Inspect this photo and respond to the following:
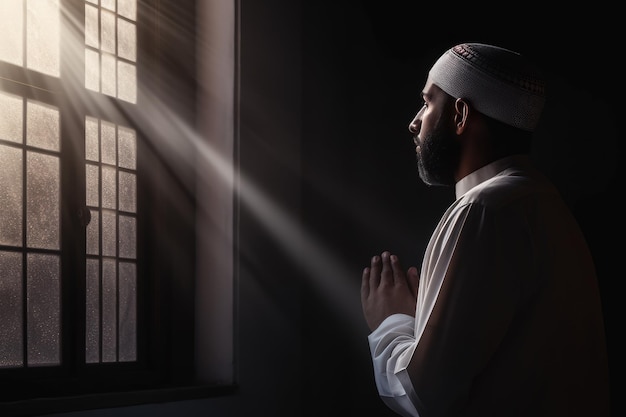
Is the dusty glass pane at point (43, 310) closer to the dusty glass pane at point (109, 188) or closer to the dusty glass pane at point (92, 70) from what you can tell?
the dusty glass pane at point (109, 188)

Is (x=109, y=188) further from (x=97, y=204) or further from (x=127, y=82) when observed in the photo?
(x=127, y=82)

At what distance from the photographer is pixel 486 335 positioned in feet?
5.79

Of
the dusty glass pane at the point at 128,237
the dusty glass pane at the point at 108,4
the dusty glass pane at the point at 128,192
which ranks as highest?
the dusty glass pane at the point at 108,4

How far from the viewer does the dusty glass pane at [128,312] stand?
3482 millimetres

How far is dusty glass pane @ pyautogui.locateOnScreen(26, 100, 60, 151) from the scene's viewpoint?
3100mm

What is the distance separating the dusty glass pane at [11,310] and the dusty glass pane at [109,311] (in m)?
0.44

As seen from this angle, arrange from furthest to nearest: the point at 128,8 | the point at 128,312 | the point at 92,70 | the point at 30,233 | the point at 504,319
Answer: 1. the point at 128,8
2. the point at 128,312
3. the point at 92,70
4. the point at 30,233
5. the point at 504,319

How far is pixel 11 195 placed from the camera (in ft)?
9.80

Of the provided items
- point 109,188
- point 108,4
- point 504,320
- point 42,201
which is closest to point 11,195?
point 42,201

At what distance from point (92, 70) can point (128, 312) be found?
1.00 meters

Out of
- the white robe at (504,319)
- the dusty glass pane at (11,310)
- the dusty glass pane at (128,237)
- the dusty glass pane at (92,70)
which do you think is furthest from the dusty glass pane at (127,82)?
the white robe at (504,319)

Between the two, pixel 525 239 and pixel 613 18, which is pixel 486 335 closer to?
pixel 525 239

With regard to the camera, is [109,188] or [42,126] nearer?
[42,126]

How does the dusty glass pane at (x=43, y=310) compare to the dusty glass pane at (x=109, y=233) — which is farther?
the dusty glass pane at (x=109, y=233)
